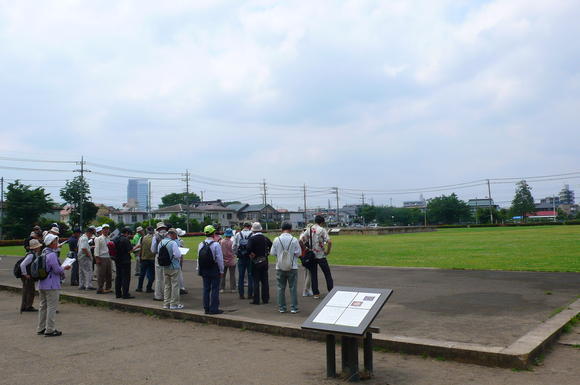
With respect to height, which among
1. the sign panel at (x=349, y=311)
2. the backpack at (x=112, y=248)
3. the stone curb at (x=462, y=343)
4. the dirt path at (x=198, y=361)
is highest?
the backpack at (x=112, y=248)

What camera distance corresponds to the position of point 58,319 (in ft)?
31.7

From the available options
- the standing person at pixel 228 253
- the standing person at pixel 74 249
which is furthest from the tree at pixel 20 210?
the standing person at pixel 228 253

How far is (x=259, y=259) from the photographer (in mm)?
9875

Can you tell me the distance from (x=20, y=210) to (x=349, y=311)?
211ft

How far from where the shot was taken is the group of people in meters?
8.11

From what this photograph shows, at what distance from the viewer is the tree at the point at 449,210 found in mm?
115125

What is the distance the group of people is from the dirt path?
902 mm

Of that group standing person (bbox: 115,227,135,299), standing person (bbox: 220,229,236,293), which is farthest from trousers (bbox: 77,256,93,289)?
standing person (bbox: 220,229,236,293)

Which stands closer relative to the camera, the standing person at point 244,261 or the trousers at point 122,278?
the standing person at point 244,261

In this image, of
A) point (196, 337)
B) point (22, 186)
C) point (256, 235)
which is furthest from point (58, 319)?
point (22, 186)

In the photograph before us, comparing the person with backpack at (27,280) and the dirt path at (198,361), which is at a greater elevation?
the person with backpack at (27,280)

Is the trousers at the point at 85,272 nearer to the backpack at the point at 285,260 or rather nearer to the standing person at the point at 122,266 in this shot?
the standing person at the point at 122,266

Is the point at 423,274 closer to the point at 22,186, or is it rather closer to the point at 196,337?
the point at 196,337

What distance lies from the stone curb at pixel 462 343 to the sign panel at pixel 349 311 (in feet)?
4.55
